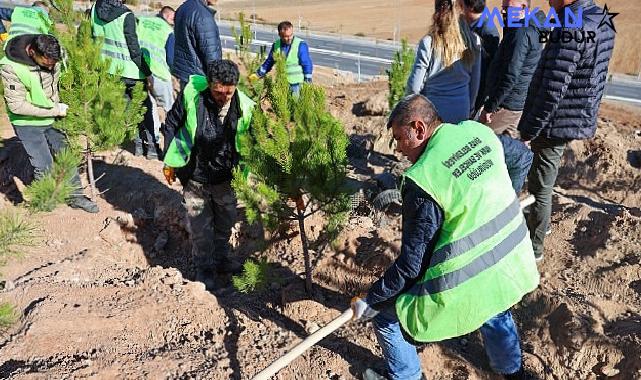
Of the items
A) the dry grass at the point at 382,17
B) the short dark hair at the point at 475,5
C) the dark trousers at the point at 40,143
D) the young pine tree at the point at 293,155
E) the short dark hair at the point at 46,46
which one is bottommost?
the dry grass at the point at 382,17

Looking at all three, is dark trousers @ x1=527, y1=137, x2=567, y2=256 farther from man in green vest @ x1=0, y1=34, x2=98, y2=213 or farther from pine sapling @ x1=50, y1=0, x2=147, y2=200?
pine sapling @ x1=50, y1=0, x2=147, y2=200

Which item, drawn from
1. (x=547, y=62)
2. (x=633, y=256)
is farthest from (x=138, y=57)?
(x=633, y=256)

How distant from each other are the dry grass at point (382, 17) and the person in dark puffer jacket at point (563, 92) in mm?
19091

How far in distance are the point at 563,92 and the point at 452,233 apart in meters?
1.52

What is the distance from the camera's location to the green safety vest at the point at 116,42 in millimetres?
5297

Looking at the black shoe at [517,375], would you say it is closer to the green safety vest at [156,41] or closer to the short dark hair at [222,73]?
the short dark hair at [222,73]

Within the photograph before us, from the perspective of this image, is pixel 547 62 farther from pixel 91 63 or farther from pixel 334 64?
pixel 334 64

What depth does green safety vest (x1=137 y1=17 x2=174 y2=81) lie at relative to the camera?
5852 mm

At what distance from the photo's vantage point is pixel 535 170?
11.5 feet

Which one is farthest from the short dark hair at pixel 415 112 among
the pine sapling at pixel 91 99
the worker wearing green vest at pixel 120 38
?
the worker wearing green vest at pixel 120 38

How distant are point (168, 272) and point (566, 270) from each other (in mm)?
2909

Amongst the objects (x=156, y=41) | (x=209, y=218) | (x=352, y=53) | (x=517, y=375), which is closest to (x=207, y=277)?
(x=209, y=218)

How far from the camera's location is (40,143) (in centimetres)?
460

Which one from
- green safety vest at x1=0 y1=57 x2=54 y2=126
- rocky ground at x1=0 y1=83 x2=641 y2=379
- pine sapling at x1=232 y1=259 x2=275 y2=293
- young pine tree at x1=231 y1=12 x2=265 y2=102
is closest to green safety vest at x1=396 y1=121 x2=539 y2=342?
rocky ground at x1=0 y1=83 x2=641 y2=379
